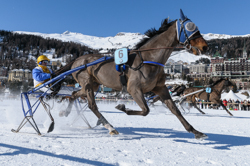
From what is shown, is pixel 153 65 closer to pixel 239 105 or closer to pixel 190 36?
pixel 190 36

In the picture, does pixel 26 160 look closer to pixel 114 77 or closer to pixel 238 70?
pixel 114 77

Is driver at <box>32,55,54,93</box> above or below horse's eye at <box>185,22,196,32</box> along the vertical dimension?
below

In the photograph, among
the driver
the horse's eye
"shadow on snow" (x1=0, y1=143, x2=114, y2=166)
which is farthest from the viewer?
the driver

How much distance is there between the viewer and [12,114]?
767 cm

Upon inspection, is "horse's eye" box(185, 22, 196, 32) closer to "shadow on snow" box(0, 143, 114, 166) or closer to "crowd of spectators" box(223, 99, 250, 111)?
"shadow on snow" box(0, 143, 114, 166)

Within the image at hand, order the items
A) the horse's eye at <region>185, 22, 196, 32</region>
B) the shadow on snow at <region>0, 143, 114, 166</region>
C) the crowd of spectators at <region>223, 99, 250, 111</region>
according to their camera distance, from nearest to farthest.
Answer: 1. the shadow on snow at <region>0, 143, 114, 166</region>
2. the horse's eye at <region>185, 22, 196, 32</region>
3. the crowd of spectators at <region>223, 99, 250, 111</region>

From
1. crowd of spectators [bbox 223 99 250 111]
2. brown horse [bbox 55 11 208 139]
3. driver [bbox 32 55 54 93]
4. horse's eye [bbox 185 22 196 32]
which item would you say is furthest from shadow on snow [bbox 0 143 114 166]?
crowd of spectators [bbox 223 99 250 111]

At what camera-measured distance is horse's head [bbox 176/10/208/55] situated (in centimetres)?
433

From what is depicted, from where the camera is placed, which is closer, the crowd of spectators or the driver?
the driver

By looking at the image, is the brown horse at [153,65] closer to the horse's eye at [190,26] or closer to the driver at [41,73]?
the horse's eye at [190,26]

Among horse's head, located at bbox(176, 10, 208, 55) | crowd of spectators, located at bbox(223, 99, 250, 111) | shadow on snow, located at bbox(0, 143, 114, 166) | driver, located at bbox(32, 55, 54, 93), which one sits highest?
horse's head, located at bbox(176, 10, 208, 55)

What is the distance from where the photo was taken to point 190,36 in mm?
4332

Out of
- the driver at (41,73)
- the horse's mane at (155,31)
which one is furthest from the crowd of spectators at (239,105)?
the driver at (41,73)

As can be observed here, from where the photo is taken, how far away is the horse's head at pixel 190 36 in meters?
4.33
